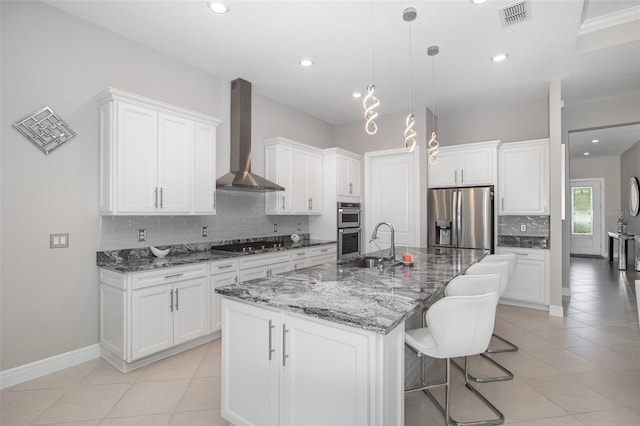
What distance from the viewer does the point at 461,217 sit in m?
4.72

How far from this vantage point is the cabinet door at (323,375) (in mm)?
1375

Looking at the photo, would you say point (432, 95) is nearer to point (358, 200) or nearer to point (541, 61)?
point (541, 61)

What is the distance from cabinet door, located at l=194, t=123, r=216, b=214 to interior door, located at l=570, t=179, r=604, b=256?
10215mm

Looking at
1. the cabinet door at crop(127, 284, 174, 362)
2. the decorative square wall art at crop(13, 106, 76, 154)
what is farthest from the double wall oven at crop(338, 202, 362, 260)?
the decorative square wall art at crop(13, 106, 76, 154)

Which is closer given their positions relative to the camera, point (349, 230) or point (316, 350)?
point (316, 350)

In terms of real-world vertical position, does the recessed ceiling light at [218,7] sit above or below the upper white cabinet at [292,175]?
above

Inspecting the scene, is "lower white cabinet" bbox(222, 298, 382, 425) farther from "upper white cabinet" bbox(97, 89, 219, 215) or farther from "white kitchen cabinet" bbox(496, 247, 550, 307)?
"white kitchen cabinet" bbox(496, 247, 550, 307)

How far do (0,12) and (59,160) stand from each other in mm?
1121

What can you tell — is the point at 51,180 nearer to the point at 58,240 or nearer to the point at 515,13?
the point at 58,240

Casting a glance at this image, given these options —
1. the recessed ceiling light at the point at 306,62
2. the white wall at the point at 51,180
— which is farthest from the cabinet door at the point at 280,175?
the white wall at the point at 51,180

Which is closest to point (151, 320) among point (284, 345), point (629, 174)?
point (284, 345)

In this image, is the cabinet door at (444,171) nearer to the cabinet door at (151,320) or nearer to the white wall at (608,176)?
the cabinet door at (151,320)

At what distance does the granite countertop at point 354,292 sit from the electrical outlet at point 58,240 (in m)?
1.80

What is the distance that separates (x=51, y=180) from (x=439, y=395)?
3.46 m
